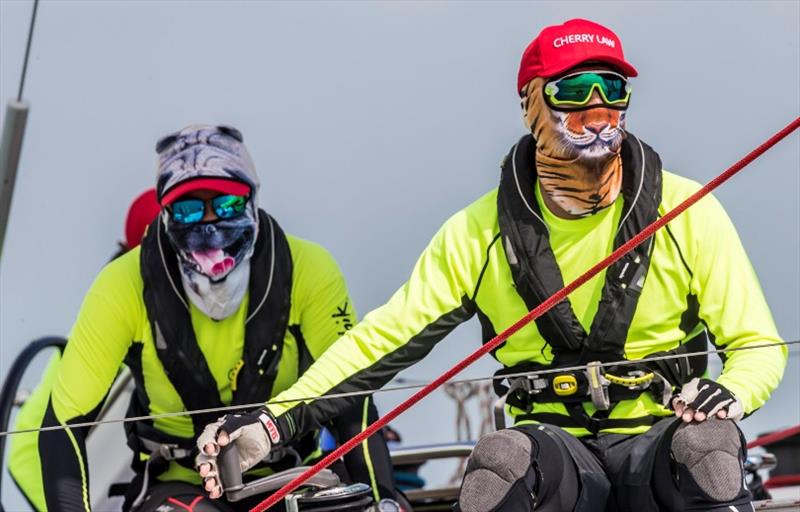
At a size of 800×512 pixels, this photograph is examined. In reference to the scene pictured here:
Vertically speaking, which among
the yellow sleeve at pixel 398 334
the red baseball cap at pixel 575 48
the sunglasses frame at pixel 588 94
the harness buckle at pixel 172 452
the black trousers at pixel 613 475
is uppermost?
the red baseball cap at pixel 575 48

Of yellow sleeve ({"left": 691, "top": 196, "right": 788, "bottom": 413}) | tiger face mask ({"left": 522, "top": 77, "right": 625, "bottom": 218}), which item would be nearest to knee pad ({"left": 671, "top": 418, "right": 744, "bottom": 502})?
Answer: yellow sleeve ({"left": 691, "top": 196, "right": 788, "bottom": 413})

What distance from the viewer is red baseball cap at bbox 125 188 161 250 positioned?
17.4ft

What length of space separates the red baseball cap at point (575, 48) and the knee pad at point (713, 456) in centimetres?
77

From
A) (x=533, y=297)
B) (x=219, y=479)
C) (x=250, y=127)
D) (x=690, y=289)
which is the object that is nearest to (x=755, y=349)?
(x=690, y=289)

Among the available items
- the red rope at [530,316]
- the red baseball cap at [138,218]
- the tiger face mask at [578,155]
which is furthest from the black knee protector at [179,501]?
the red baseball cap at [138,218]

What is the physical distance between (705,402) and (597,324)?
16.6 inches

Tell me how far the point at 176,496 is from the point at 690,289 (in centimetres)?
121

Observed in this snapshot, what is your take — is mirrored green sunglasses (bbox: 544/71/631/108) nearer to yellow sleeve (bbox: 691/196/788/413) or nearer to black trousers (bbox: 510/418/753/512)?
yellow sleeve (bbox: 691/196/788/413)

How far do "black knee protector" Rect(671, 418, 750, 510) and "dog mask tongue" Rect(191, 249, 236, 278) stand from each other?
1247mm

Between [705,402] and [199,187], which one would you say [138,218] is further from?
[705,402]

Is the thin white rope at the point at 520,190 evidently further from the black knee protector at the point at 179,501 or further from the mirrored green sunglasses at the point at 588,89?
the black knee protector at the point at 179,501

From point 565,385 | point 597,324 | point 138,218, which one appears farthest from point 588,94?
point 138,218

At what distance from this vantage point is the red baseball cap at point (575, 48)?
356cm

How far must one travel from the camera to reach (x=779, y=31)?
420 cm
